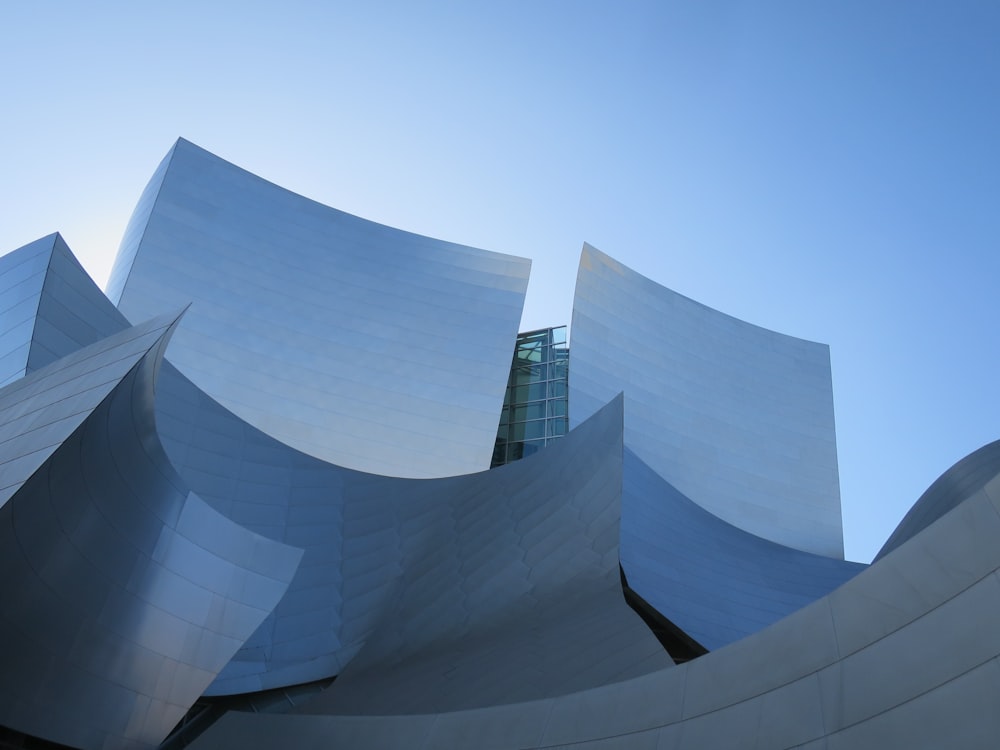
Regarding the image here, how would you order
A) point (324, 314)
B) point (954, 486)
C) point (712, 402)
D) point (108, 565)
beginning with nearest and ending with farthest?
point (108, 565)
point (954, 486)
point (324, 314)
point (712, 402)

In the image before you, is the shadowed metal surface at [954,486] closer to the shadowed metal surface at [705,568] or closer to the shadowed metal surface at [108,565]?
the shadowed metal surface at [705,568]

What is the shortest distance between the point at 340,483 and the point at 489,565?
2.69m

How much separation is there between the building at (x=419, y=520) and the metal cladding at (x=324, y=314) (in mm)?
77

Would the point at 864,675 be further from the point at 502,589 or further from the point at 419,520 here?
the point at 419,520

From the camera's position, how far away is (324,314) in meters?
22.6

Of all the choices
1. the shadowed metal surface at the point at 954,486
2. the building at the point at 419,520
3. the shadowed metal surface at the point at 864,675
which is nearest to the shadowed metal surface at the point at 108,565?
the building at the point at 419,520

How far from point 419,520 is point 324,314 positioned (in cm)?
1044

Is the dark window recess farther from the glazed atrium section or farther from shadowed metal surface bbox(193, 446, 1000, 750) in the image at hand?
the glazed atrium section

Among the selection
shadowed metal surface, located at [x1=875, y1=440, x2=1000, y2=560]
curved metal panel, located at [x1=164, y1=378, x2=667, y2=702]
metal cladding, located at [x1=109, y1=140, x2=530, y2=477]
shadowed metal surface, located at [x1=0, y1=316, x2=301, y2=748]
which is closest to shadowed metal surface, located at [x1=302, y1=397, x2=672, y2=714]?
curved metal panel, located at [x1=164, y1=378, x2=667, y2=702]

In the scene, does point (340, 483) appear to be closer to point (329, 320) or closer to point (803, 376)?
point (329, 320)

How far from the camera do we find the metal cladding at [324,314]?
20844 mm

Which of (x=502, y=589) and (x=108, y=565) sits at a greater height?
(x=502, y=589)

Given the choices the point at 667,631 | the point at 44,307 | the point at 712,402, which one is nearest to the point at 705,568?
the point at 667,631

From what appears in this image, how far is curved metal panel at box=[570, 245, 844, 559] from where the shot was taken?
80.7ft
